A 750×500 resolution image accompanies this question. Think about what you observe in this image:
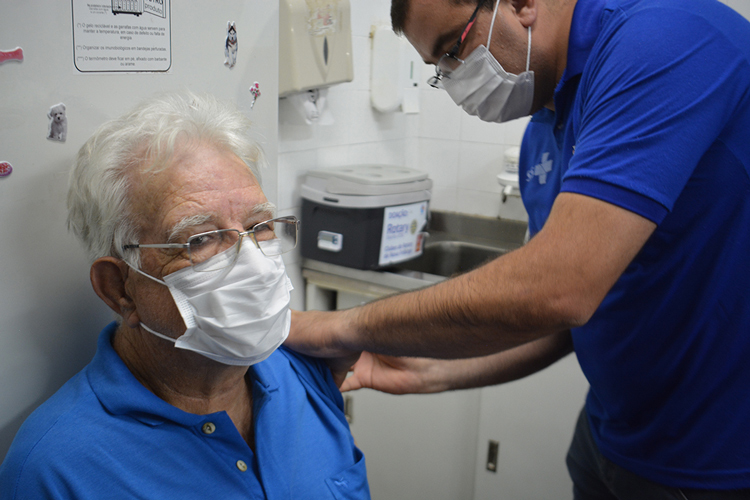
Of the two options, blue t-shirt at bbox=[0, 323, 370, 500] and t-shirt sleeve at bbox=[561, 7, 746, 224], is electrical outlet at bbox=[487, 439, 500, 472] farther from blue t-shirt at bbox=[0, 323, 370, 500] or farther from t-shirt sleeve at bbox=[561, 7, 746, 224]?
t-shirt sleeve at bbox=[561, 7, 746, 224]

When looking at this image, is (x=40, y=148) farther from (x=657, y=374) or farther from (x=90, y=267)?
→ (x=657, y=374)

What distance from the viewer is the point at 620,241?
2.63ft

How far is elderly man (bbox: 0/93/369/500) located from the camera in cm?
86

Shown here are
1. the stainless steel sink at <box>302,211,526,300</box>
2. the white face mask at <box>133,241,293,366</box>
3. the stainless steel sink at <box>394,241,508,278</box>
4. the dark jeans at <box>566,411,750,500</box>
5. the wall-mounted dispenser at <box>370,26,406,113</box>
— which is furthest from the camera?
the stainless steel sink at <box>394,241,508,278</box>

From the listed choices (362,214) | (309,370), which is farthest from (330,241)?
(309,370)

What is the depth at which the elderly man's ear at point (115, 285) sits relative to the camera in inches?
37.0

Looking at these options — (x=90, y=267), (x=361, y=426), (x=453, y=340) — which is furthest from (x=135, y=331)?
(x=361, y=426)

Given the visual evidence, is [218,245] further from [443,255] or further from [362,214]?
[443,255]

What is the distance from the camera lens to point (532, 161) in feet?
4.54

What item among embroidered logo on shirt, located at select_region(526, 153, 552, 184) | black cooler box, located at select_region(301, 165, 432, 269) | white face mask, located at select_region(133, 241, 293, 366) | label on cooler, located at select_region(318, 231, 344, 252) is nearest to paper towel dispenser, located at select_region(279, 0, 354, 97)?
black cooler box, located at select_region(301, 165, 432, 269)

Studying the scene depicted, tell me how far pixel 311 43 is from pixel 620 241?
4.74 feet

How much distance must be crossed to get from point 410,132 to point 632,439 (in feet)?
6.49

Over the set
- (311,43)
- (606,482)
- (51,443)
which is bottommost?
(606,482)

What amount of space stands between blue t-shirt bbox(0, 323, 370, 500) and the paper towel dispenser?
3.66 ft
